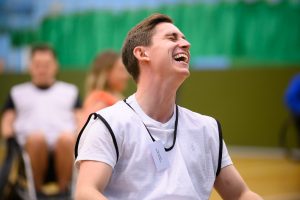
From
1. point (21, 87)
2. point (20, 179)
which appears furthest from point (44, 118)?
point (20, 179)

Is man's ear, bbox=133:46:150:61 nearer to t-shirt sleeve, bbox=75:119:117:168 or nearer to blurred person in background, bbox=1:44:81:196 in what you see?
t-shirt sleeve, bbox=75:119:117:168

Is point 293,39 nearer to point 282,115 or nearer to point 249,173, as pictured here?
point 282,115

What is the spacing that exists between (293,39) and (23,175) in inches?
152

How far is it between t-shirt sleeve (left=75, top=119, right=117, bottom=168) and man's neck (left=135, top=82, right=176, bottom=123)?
0.53 feet

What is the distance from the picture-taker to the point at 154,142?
5.51ft

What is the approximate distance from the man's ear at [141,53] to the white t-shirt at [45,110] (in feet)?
7.76

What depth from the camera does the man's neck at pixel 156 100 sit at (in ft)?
5.75

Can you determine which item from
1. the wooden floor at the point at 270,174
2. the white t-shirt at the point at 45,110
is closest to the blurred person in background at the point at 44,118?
the white t-shirt at the point at 45,110

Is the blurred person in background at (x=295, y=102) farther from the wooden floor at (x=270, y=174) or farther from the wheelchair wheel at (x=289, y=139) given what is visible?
the wheelchair wheel at (x=289, y=139)

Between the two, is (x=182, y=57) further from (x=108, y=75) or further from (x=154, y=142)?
(x=108, y=75)


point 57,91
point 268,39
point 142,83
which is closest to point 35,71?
point 57,91

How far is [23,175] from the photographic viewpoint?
159 inches

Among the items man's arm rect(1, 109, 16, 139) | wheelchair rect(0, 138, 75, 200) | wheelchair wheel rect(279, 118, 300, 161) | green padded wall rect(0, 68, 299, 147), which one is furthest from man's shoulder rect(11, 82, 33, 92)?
wheelchair wheel rect(279, 118, 300, 161)

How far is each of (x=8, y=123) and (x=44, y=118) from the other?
0.31 meters
